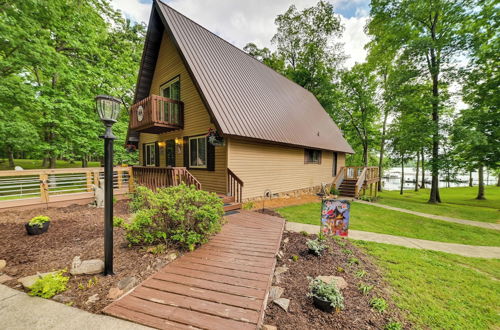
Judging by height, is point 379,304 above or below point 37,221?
below

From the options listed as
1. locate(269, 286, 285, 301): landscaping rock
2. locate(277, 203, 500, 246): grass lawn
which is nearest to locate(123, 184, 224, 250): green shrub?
locate(269, 286, 285, 301): landscaping rock

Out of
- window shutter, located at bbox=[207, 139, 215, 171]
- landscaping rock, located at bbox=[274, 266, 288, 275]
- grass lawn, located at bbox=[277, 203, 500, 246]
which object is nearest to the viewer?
landscaping rock, located at bbox=[274, 266, 288, 275]

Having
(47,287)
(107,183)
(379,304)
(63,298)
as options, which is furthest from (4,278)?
(379,304)

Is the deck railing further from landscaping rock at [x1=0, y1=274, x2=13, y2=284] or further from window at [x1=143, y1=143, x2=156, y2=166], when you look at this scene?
landscaping rock at [x1=0, y1=274, x2=13, y2=284]

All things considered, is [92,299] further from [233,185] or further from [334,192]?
[334,192]

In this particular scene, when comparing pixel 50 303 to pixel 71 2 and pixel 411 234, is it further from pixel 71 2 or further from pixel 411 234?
pixel 71 2

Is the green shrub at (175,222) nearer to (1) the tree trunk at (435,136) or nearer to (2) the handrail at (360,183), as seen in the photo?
(2) the handrail at (360,183)

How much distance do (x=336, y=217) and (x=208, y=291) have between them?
9.91ft

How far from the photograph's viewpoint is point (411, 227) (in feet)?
22.4

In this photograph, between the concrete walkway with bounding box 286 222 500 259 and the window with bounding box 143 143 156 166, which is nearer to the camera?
the concrete walkway with bounding box 286 222 500 259

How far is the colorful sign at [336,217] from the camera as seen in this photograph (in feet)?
13.2

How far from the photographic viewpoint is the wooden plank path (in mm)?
2008

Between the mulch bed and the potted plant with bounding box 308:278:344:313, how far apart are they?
2413 mm

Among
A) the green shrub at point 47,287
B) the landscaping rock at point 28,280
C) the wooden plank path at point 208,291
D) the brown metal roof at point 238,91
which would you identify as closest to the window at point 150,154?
the brown metal roof at point 238,91
